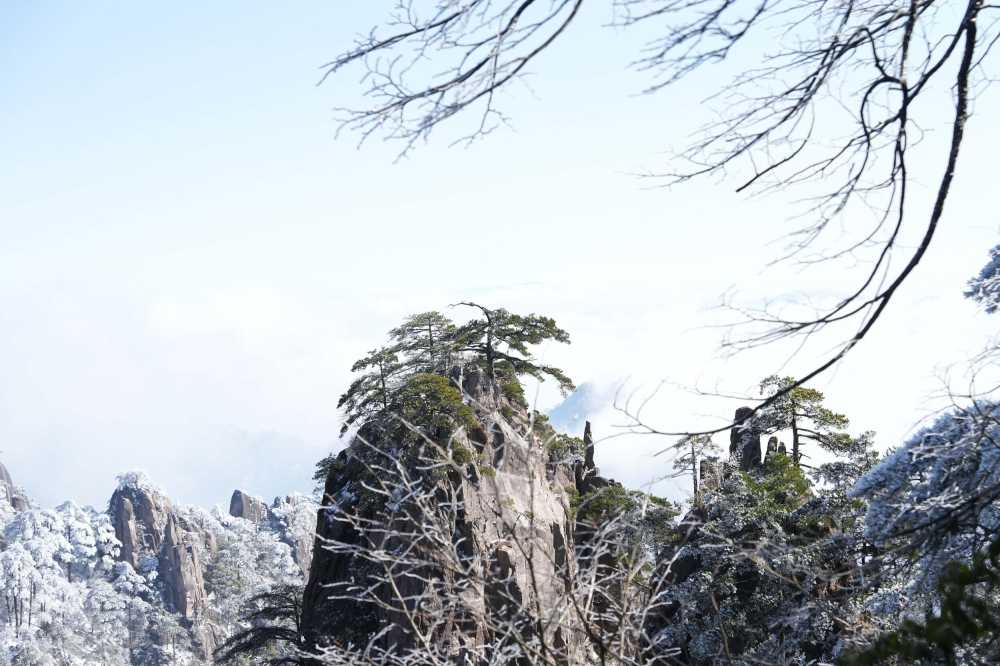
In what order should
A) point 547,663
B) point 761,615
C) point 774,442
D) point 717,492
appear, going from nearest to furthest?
point 547,663 → point 761,615 → point 717,492 → point 774,442

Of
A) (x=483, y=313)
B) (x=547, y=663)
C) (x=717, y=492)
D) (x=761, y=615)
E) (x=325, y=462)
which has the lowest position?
(x=547, y=663)

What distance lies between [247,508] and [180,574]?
20.8 metres

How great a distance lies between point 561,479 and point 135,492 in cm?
5757

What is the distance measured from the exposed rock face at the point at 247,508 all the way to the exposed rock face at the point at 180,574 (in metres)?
17.3

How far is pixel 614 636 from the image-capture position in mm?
3781

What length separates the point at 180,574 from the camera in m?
61.3

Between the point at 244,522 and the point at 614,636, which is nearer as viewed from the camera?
the point at 614,636

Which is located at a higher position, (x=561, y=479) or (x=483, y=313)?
(x=483, y=313)

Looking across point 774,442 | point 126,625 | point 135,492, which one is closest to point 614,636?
point 774,442

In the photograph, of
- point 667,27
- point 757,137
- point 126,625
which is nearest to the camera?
point 667,27

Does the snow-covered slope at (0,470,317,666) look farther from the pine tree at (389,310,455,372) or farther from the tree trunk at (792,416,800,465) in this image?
the tree trunk at (792,416,800,465)

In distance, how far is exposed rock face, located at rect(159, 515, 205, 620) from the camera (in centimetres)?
6031

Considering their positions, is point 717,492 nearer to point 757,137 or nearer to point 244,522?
point 757,137

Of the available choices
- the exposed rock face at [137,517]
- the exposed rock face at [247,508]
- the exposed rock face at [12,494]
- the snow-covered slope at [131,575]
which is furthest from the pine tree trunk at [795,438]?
the exposed rock face at [247,508]
